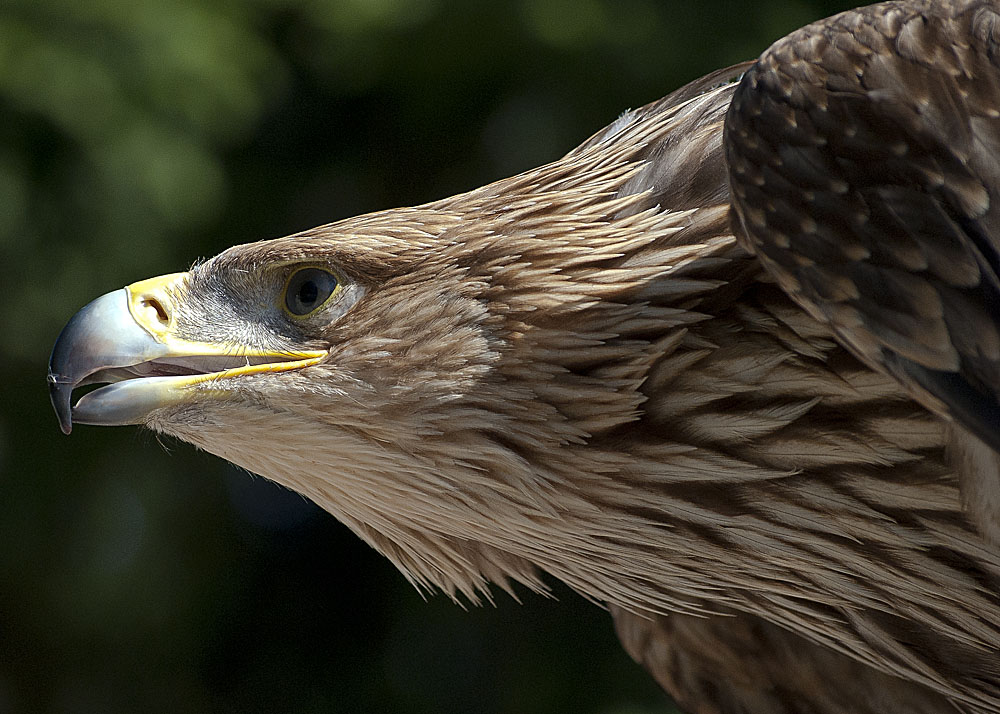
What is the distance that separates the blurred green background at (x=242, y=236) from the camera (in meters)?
3.75

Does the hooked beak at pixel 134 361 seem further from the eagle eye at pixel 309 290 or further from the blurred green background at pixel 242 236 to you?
the blurred green background at pixel 242 236

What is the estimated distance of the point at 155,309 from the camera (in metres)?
2.08

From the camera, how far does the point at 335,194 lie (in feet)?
15.5

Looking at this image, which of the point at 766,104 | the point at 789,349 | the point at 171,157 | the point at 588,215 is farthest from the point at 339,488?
the point at 171,157

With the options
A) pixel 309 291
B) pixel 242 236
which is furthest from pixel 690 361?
pixel 242 236

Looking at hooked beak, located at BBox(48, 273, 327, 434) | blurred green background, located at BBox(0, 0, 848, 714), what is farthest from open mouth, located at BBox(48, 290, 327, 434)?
blurred green background, located at BBox(0, 0, 848, 714)

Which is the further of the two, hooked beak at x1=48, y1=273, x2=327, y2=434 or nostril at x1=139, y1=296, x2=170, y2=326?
nostril at x1=139, y1=296, x2=170, y2=326

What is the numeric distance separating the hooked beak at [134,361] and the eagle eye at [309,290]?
0.09 m

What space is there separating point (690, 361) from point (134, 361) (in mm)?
908

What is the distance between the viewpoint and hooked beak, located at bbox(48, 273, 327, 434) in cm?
195

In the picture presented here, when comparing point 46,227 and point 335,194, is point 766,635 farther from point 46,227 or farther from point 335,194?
point 335,194

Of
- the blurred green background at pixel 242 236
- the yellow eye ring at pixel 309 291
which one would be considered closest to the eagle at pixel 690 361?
the yellow eye ring at pixel 309 291

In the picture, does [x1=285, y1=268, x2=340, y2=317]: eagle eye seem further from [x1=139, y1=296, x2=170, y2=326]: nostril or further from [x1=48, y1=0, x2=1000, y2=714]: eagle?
[x1=139, y1=296, x2=170, y2=326]: nostril

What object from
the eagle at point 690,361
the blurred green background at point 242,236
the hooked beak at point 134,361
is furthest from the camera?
the blurred green background at point 242,236
